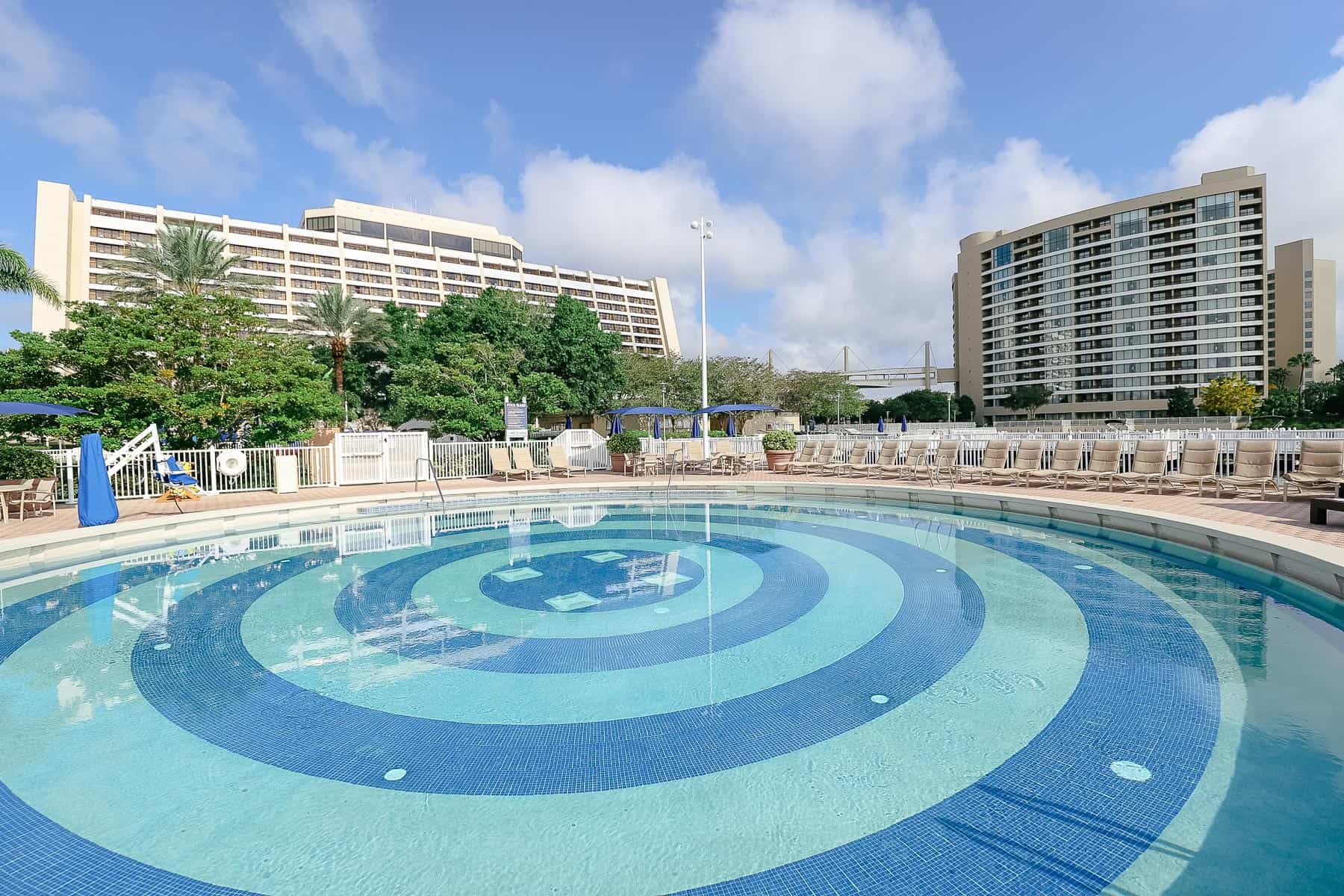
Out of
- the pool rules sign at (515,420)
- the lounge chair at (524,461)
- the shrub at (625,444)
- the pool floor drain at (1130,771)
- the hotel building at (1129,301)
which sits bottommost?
the pool floor drain at (1130,771)

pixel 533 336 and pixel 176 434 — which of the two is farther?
pixel 533 336

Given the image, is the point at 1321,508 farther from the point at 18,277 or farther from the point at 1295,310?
the point at 1295,310

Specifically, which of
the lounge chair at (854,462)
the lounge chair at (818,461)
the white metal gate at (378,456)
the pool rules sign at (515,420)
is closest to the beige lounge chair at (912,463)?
the lounge chair at (854,462)

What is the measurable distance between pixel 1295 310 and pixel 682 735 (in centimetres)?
12983

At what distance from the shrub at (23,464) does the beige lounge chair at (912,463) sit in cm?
1931

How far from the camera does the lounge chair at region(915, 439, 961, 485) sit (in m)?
13.4

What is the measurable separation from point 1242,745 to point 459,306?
1243 inches

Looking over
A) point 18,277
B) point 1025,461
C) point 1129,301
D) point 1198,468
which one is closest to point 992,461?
point 1025,461

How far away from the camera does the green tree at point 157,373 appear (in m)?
14.5

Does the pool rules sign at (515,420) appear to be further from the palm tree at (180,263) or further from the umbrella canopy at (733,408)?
the palm tree at (180,263)

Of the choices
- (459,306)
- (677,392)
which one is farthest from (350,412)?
(677,392)

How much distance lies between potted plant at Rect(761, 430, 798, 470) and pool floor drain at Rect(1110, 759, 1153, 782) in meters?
14.8

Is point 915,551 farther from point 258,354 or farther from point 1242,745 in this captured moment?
point 258,354

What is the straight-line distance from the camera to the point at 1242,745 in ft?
10.0
